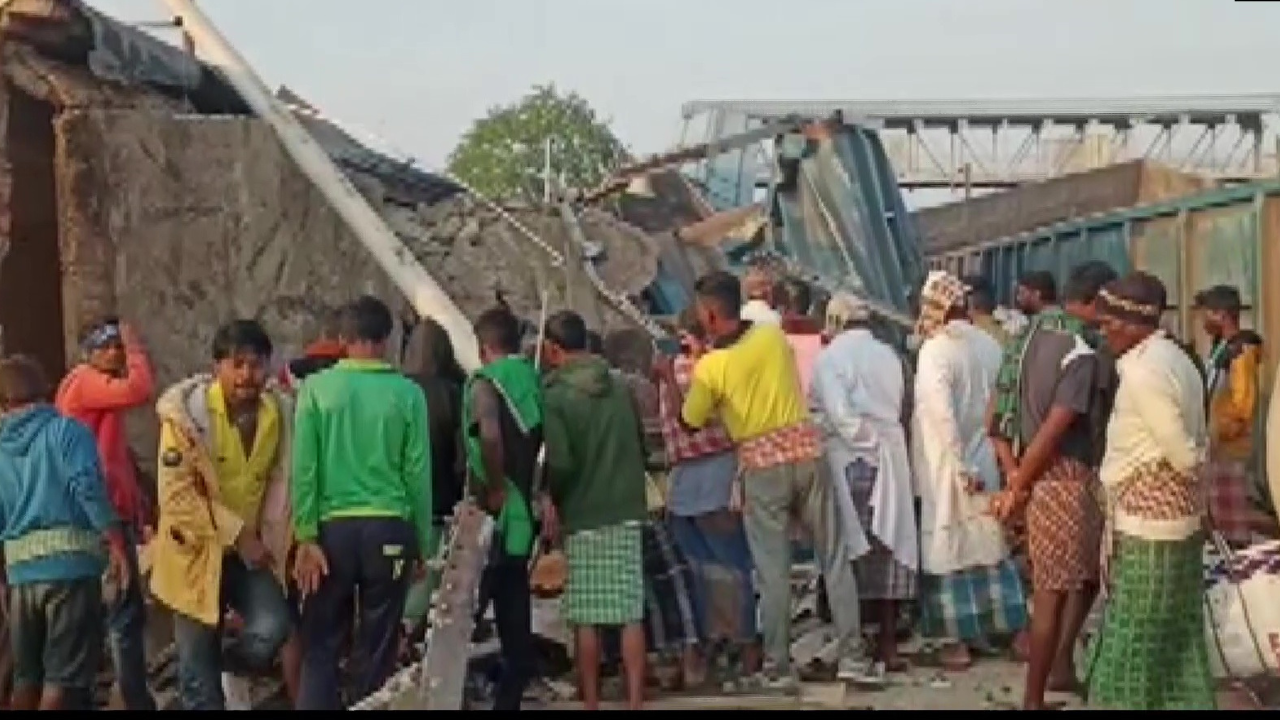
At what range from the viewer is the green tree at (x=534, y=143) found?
28953 mm

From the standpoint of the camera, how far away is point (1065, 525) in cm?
684

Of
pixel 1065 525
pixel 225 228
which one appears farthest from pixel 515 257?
pixel 1065 525

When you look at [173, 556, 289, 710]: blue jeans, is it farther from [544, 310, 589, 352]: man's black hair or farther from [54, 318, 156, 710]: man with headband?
[544, 310, 589, 352]: man's black hair

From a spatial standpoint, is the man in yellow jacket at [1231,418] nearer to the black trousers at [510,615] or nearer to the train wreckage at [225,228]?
the train wreckage at [225,228]

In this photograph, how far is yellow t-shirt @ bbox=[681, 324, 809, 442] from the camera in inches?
292

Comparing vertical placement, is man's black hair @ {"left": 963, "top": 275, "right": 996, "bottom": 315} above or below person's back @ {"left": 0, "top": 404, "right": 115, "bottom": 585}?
above

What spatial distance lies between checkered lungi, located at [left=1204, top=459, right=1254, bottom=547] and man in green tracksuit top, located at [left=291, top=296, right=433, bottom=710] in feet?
12.7

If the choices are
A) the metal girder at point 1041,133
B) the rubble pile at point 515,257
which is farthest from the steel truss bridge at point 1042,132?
the rubble pile at point 515,257

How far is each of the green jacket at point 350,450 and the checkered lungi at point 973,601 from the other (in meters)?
2.75

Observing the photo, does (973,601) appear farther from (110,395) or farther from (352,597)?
(110,395)

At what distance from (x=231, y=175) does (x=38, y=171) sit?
0.95 metres

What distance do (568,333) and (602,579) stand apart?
966 mm

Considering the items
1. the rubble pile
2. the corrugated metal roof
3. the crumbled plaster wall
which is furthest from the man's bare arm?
the rubble pile

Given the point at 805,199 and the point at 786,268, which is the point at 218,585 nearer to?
the point at 786,268
